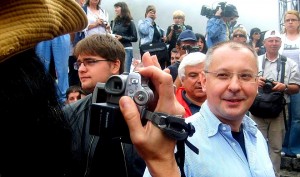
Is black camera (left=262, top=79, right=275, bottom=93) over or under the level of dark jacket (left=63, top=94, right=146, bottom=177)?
under

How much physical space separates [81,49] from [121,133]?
1.97 m

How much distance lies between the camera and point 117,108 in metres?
1.16

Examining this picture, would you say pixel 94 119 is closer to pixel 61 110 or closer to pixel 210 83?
pixel 61 110

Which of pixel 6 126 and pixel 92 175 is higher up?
pixel 6 126

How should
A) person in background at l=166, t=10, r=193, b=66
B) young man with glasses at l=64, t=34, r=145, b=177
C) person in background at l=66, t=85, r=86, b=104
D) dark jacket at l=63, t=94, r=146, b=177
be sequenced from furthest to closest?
1. person in background at l=166, t=10, r=193, b=66
2. person in background at l=66, t=85, r=86, b=104
3. young man with glasses at l=64, t=34, r=145, b=177
4. dark jacket at l=63, t=94, r=146, b=177

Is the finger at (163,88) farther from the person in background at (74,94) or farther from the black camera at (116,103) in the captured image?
the person in background at (74,94)

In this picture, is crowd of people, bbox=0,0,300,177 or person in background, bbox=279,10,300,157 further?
person in background, bbox=279,10,300,157

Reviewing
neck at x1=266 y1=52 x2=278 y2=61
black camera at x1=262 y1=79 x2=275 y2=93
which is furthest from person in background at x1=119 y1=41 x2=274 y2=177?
neck at x1=266 y1=52 x2=278 y2=61

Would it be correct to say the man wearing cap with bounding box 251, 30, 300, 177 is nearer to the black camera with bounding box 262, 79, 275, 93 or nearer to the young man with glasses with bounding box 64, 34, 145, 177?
the black camera with bounding box 262, 79, 275, 93

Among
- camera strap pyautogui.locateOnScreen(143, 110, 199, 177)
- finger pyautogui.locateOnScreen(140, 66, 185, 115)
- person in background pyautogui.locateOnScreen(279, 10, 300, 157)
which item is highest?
finger pyautogui.locateOnScreen(140, 66, 185, 115)

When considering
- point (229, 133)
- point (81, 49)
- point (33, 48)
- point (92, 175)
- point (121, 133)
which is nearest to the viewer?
point (33, 48)

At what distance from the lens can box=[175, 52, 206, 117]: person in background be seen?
4.04 m

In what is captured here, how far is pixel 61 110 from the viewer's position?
118 cm

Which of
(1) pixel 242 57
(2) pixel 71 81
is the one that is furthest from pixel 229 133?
(2) pixel 71 81
